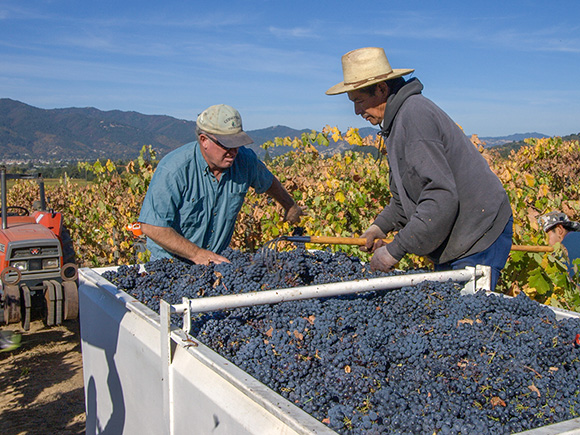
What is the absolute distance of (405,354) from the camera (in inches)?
62.6

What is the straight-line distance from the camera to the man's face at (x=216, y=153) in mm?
2980

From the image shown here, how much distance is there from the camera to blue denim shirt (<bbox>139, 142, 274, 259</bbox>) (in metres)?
2.92

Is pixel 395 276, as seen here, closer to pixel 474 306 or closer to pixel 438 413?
pixel 474 306

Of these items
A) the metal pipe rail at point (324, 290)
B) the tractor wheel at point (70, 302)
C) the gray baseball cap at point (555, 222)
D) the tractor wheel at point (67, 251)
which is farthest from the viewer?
the tractor wheel at point (67, 251)

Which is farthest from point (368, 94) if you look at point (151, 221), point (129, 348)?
point (129, 348)

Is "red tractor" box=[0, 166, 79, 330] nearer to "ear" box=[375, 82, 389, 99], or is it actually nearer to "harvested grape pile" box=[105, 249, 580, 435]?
"harvested grape pile" box=[105, 249, 580, 435]

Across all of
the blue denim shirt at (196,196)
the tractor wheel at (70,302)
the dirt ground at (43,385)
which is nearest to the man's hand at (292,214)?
the blue denim shirt at (196,196)

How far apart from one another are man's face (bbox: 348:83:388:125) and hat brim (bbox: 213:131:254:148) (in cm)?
65

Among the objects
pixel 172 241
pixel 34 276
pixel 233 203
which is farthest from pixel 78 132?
pixel 172 241

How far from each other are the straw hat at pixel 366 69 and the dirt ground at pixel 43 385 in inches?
Result: 132

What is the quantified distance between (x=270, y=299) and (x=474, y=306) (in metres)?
0.71

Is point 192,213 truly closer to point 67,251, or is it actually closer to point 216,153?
point 216,153

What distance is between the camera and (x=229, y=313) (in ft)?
6.28

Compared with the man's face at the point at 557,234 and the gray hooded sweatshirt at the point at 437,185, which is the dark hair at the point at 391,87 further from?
the man's face at the point at 557,234
